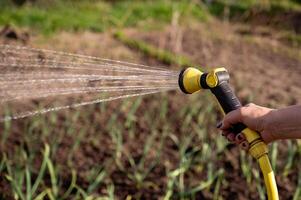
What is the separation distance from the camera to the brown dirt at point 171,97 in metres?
3.08

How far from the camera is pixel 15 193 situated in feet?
8.43

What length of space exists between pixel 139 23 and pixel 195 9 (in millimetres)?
1084

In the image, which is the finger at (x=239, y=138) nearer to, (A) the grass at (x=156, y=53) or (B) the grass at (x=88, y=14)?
(A) the grass at (x=156, y=53)

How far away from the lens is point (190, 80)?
1761 millimetres

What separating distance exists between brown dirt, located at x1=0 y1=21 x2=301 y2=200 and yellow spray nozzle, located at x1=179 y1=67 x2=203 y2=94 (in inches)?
48.2

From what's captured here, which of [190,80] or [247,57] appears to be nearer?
[190,80]

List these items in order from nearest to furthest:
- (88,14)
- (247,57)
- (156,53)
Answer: (156,53) → (247,57) → (88,14)

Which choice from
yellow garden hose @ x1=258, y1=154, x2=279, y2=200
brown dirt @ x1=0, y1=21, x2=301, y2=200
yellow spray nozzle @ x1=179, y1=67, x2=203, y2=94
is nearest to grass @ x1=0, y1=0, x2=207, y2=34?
brown dirt @ x1=0, y1=21, x2=301, y2=200

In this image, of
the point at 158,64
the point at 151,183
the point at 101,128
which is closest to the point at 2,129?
the point at 101,128

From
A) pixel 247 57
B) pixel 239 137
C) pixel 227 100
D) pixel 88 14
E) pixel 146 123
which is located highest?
pixel 88 14

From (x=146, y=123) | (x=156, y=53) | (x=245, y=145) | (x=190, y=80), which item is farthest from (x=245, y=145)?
(x=156, y=53)

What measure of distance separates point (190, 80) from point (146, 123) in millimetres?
2104

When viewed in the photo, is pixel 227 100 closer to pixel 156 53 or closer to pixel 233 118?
pixel 233 118

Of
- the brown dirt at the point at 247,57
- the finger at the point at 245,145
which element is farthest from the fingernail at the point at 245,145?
the brown dirt at the point at 247,57
